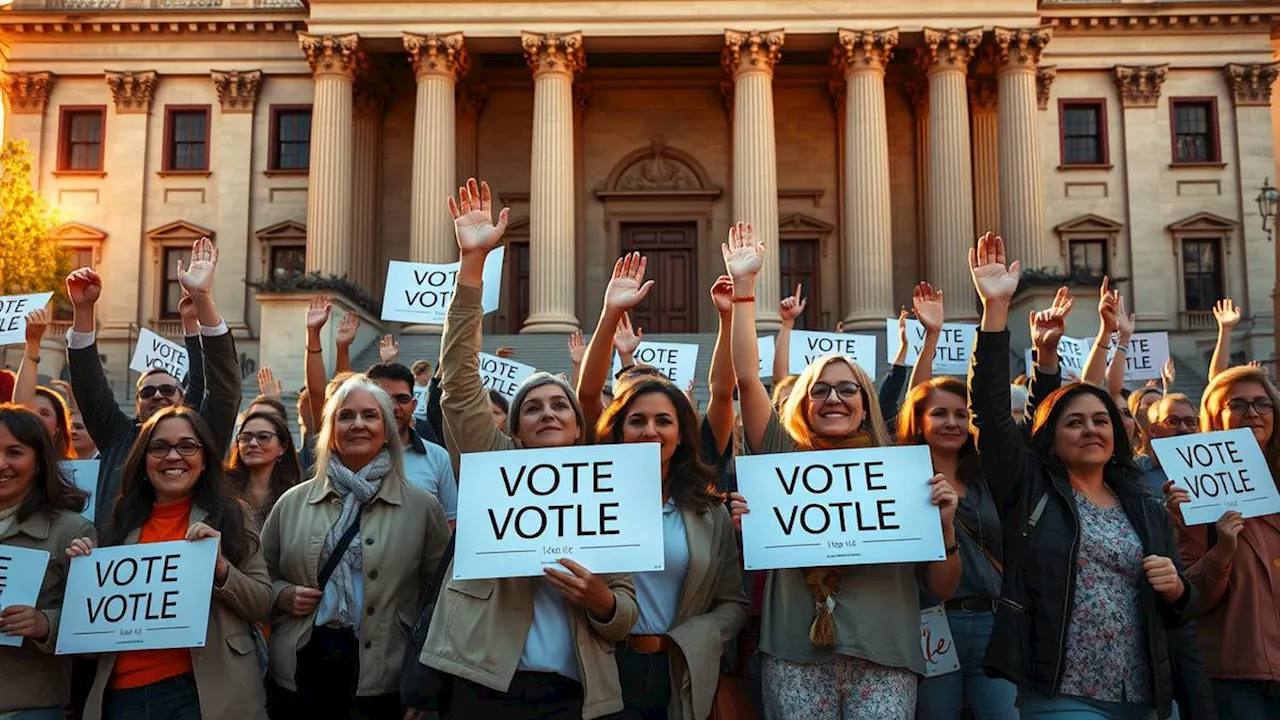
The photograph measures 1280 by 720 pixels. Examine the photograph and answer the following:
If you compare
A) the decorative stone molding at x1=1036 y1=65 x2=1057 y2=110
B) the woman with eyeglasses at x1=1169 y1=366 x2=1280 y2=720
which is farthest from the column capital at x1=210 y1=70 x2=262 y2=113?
the woman with eyeglasses at x1=1169 y1=366 x2=1280 y2=720

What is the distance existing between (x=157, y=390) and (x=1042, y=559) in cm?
594

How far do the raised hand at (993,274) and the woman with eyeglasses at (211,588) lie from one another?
3816 mm

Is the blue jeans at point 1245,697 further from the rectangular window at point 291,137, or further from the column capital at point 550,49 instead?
the rectangular window at point 291,137

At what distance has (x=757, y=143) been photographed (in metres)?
29.2

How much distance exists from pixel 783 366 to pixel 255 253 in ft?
93.7

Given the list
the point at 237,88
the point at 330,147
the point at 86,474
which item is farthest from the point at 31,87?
the point at 86,474

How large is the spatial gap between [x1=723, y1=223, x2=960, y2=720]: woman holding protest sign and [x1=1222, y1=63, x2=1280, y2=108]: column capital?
111 ft

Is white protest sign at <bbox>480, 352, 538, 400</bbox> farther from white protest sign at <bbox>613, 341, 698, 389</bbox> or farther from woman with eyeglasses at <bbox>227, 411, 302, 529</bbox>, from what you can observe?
woman with eyeglasses at <bbox>227, 411, 302, 529</bbox>

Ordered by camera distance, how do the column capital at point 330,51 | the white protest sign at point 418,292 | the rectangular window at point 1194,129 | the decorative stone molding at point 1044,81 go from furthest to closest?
the rectangular window at point 1194,129 → the decorative stone molding at point 1044,81 → the column capital at point 330,51 → the white protest sign at point 418,292

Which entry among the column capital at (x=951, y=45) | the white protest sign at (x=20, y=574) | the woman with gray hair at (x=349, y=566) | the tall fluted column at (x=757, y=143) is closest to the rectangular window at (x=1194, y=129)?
the column capital at (x=951, y=45)

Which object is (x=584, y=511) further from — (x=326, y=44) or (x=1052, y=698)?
(x=326, y=44)

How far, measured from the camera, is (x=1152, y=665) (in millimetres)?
4996

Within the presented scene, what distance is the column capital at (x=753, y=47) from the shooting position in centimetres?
2948

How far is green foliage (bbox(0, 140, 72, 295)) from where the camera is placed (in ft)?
93.7
